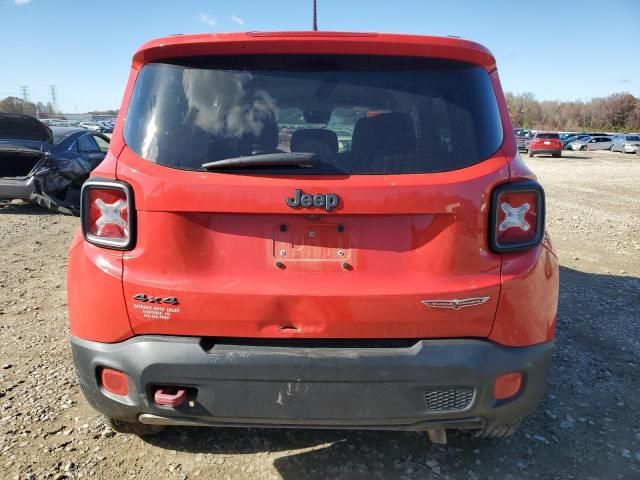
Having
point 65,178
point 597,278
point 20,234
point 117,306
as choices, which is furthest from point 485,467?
point 65,178

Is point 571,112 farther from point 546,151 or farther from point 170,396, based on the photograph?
point 170,396

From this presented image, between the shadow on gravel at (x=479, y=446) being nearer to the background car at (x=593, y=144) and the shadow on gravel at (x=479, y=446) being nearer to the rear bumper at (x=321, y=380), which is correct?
the rear bumper at (x=321, y=380)

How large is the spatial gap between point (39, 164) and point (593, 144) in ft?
156

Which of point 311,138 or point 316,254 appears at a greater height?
point 311,138

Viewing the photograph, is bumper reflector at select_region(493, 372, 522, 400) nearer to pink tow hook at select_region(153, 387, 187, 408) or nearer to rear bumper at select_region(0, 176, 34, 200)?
pink tow hook at select_region(153, 387, 187, 408)

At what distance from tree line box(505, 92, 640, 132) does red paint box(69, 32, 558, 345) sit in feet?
223

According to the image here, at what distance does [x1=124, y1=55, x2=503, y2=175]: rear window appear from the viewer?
2.05m

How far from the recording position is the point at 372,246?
201 cm

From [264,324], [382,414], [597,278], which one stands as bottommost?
[597,278]

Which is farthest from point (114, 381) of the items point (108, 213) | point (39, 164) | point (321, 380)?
point (39, 164)

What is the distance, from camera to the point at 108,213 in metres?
2.08

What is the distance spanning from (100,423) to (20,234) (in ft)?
20.0

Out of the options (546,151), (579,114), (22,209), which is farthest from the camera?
(579,114)

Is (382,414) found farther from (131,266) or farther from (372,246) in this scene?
(131,266)
